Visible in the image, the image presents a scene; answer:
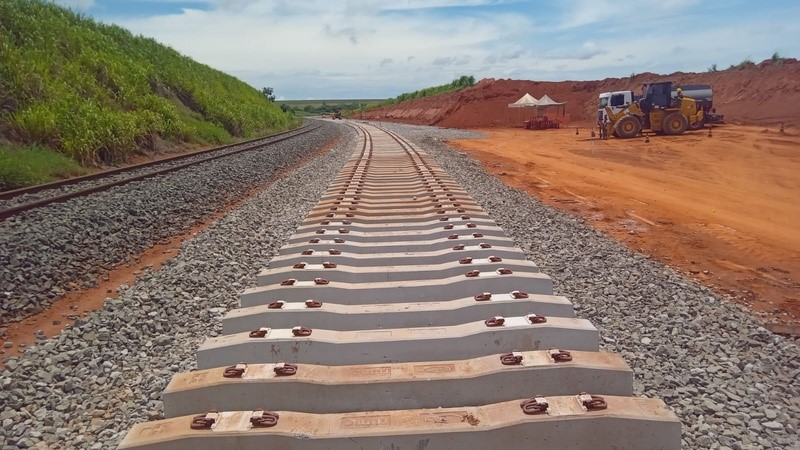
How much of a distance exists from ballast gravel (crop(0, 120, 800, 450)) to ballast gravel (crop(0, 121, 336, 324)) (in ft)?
2.40

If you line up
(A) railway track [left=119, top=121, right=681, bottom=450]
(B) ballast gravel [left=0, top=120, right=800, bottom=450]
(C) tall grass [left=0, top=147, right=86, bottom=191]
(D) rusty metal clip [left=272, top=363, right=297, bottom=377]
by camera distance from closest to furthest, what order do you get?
(A) railway track [left=119, top=121, right=681, bottom=450] < (D) rusty metal clip [left=272, top=363, right=297, bottom=377] < (B) ballast gravel [left=0, top=120, right=800, bottom=450] < (C) tall grass [left=0, top=147, right=86, bottom=191]

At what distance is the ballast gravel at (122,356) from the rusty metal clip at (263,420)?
1087mm

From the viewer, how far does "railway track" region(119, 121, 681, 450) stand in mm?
2164

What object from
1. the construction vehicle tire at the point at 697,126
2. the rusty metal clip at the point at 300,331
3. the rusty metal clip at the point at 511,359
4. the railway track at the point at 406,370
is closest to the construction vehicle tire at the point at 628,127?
the construction vehicle tire at the point at 697,126

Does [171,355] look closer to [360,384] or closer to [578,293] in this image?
[360,384]

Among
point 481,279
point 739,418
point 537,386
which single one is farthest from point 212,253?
point 739,418

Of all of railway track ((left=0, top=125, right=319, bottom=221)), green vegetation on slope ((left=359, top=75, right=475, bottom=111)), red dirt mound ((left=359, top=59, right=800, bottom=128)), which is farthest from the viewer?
green vegetation on slope ((left=359, top=75, right=475, bottom=111))

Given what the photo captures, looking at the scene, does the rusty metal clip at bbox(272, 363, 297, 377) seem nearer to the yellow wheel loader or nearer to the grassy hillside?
the grassy hillside

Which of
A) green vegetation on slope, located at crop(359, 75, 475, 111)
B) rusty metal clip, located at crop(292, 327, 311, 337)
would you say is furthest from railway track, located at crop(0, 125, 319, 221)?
green vegetation on slope, located at crop(359, 75, 475, 111)

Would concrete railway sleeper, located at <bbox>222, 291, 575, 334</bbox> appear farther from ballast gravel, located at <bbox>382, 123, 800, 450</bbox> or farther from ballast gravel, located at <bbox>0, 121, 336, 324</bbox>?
ballast gravel, located at <bbox>0, 121, 336, 324</bbox>

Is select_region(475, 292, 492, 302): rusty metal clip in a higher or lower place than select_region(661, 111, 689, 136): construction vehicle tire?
lower

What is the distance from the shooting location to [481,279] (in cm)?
338

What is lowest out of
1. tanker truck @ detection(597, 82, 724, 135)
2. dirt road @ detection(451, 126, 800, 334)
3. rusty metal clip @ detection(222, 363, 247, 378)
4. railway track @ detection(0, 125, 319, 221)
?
dirt road @ detection(451, 126, 800, 334)

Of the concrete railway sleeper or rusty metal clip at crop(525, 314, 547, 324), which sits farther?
the concrete railway sleeper
